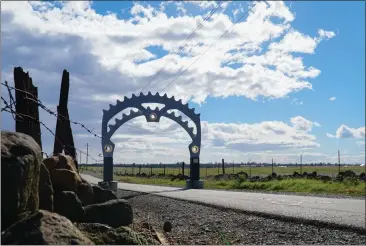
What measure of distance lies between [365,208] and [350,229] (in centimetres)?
455

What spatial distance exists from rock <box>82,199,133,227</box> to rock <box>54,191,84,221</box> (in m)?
0.18

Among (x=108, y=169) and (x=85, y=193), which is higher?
(x=108, y=169)

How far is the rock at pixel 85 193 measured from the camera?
8.22 m

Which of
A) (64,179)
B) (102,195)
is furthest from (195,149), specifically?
(64,179)

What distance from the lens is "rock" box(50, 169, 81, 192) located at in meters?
7.35

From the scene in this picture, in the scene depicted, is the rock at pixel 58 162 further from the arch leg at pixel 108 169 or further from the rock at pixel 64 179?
the arch leg at pixel 108 169

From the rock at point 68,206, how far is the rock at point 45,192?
1.66 ft

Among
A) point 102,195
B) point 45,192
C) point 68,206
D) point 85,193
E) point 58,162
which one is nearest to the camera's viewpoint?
point 45,192

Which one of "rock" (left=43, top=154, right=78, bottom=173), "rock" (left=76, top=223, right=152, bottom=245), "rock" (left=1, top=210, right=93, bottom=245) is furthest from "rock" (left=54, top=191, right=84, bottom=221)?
"rock" (left=1, top=210, right=93, bottom=245)

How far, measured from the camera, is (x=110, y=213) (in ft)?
23.5

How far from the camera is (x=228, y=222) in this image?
34.1 ft

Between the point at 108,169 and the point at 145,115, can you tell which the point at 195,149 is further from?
the point at 108,169

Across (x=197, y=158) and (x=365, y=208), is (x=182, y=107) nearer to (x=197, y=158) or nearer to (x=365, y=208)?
(x=197, y=158)

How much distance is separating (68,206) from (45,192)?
0.65 metres
